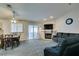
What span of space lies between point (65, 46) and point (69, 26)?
1.47 ft

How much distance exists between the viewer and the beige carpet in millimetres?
2385

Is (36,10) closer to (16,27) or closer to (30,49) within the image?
(16,27)

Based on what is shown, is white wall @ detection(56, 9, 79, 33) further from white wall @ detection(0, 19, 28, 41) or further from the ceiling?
white wall @ detection(0, 19, 28, 41)

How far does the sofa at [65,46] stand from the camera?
2.35 meters

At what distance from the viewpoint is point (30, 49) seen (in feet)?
8.07

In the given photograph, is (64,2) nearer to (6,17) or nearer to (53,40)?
(53,40)

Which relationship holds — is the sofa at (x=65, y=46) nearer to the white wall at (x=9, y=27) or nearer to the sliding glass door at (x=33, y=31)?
the sliding glass door at (x=33, y=31)

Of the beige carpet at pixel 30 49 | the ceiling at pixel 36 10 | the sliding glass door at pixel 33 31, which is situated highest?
the ceiling at pixel 36 10

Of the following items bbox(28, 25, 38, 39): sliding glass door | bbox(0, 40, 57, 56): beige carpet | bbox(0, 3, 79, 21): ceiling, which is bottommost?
bbox(0, 40, 57, 56): beige carpet

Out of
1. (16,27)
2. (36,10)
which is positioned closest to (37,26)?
(36,10)

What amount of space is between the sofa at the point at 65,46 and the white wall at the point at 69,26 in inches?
3.5

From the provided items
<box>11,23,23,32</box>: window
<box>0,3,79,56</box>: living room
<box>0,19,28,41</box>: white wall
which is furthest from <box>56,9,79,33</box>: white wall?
<box>11,23,23,32</box>: window

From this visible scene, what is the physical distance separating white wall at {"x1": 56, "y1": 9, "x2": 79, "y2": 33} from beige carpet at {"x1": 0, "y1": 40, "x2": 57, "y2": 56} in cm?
37

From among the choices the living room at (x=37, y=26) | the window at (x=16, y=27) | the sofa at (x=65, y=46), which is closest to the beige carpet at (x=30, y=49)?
the living room at (x=37, y=26)
